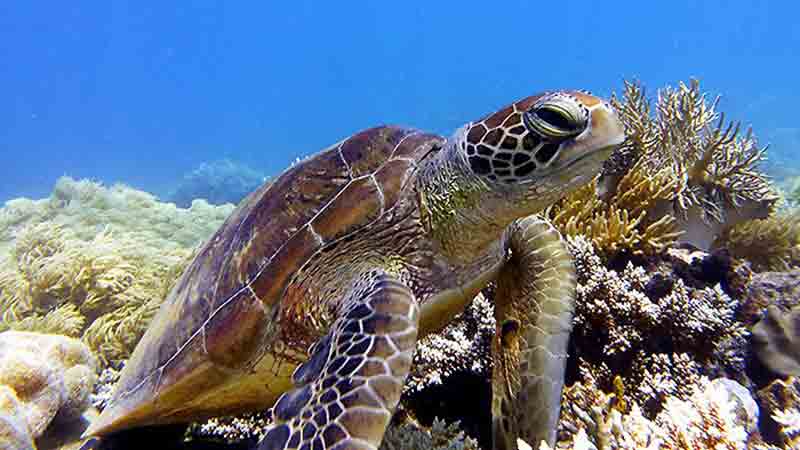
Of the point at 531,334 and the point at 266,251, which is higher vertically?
the point at 266,251

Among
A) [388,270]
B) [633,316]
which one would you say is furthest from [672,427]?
[388,270]

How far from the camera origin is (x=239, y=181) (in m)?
27.9

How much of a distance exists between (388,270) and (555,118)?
0.86 m

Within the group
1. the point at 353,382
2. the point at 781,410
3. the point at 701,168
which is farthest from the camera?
the point at 701,168

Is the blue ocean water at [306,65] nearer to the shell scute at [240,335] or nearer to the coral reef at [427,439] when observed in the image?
the shell scute at [240,335]

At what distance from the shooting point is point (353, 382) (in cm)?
117

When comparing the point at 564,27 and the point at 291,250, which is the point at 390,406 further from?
the point at 564,27

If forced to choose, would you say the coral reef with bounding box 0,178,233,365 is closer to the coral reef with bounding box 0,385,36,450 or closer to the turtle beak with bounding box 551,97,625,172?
the coral reef with bounding box 0,385,36,450

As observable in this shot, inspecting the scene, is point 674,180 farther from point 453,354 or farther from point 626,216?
point 453,354

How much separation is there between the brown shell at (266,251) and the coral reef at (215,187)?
20.1 metres

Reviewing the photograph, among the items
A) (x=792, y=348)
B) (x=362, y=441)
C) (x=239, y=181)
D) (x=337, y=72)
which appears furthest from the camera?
(x=337, y=72)

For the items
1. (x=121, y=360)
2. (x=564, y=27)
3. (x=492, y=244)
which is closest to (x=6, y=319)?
(x=121, y=360)

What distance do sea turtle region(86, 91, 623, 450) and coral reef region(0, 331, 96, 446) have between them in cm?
46

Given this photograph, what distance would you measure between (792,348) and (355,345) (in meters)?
2.41
